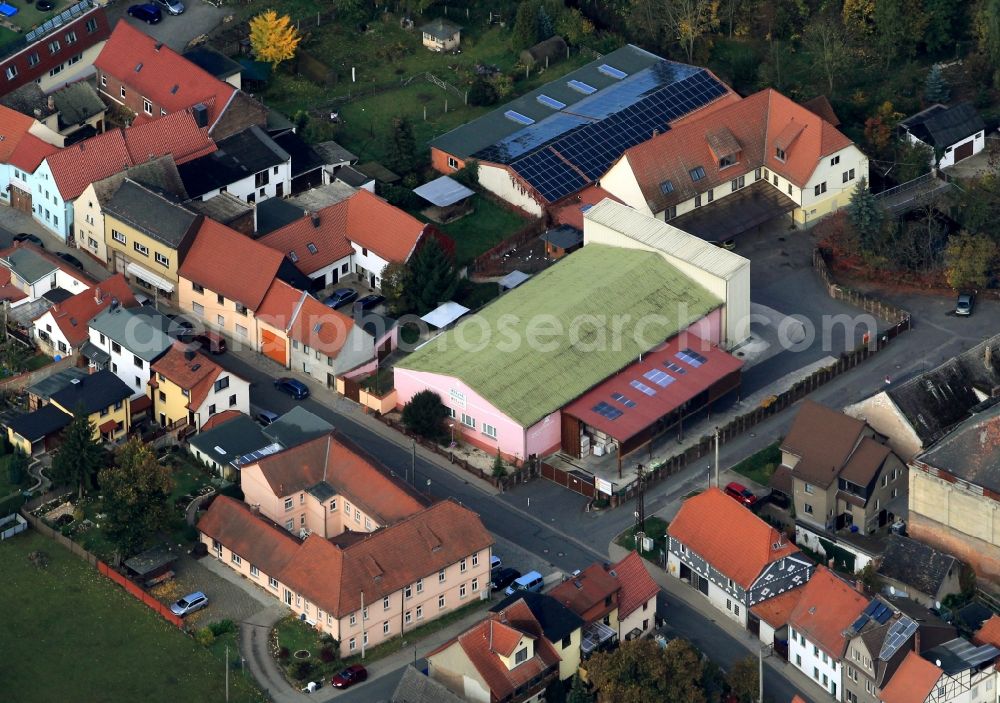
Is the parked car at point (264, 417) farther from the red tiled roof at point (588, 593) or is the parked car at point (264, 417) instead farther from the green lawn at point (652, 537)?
the red tiled roof at point (588, 593)

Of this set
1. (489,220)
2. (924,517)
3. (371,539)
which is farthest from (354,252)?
(924,517)

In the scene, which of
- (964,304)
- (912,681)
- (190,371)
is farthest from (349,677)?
(964,304)

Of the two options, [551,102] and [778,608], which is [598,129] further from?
[778,608]

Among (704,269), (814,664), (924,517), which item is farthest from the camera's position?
(704,269)

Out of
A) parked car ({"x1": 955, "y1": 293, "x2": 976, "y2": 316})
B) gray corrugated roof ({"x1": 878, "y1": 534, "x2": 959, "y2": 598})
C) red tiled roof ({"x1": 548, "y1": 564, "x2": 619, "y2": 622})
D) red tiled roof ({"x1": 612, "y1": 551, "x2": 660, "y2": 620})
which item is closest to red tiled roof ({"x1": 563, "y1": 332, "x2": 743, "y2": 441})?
red tiled roof ({"x1": 612, "y1": 551, "x2": 660, "y2": 620})

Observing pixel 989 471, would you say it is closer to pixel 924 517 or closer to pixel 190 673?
pixel 924 517

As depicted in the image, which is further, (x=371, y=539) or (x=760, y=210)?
(x=760, y=210)

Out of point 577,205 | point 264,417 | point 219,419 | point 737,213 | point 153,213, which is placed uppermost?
point 153,213
